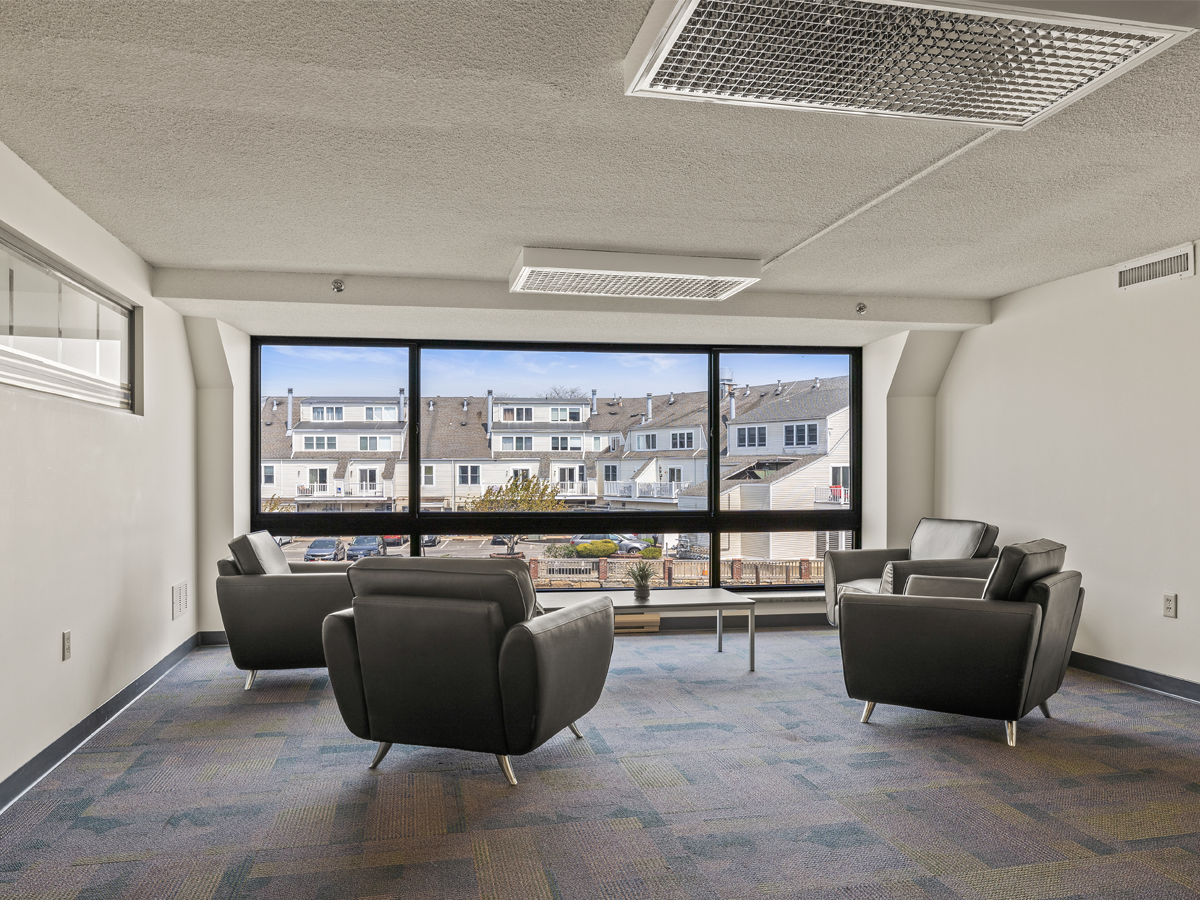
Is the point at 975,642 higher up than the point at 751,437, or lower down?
lower down

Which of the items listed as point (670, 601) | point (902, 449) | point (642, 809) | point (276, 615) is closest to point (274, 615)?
point (276, 615)

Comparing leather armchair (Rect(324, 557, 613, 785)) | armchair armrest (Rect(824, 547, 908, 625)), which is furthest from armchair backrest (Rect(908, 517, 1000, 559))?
leather armchair (Rect(324, 557, 613, 785))

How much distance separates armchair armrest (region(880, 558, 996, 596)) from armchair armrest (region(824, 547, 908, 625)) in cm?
63

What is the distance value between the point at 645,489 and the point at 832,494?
1.63 m

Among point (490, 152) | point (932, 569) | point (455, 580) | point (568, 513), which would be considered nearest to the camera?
point (490, 152)

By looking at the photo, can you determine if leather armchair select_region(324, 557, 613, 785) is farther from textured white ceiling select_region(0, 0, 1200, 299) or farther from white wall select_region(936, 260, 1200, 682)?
white wall select_region(936, 260, 1200, 682)

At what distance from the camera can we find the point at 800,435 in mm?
7309

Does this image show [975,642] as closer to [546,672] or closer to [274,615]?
[546,672]

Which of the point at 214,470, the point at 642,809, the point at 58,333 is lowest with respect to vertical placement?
the point at 642,809

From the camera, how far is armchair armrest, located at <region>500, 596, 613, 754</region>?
10.7 feet

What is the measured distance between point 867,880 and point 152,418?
4.48 meters

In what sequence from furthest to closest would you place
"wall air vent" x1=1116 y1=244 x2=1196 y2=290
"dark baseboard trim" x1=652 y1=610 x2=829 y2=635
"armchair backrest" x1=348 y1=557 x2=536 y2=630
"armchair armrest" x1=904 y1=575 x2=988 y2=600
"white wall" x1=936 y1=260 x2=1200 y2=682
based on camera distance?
"dark baseboard trim" x1=652 y1=610 x2=829 y2=635 < "white wall" x1=936 y1=260 x2=1200 y2=682 < "wall air vent" x1=1116 y1=244 x2=1196 y2=290 < "armchair armrest" x1=904 y1=575 x2=988 y2=600 < "armchair backrest" x1=348 y1=557 x2=536 y2=630

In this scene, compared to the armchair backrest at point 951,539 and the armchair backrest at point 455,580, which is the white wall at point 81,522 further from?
the armchair backrest at point 951,539

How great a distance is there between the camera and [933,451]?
23.1 ft
